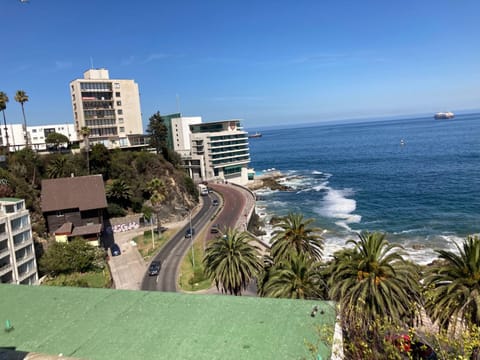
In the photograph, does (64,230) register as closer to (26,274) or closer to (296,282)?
(26,274)

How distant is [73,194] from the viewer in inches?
2832

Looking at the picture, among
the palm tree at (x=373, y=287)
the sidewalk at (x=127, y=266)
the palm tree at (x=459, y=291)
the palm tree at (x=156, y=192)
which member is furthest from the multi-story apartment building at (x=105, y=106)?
the palm tree at (x=459, y=291)

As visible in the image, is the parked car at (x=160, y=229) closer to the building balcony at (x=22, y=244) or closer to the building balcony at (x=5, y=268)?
the building balcony at (x=22, y=244)

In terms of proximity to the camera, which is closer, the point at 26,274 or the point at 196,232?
the point at 26,274

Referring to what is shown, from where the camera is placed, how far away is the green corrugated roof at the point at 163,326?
1995cm

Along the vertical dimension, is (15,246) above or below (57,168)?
below

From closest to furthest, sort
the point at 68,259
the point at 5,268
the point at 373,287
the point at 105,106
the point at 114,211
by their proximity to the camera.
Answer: the point at 373,287, the point at 5,268, the point at 68,259, the point at 114,211, the point at 105,106

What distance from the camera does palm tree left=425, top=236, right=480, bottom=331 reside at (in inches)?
896

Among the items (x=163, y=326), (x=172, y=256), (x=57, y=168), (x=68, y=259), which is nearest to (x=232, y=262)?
(x=163, y=326)

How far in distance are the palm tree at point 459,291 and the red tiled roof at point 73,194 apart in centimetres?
6137

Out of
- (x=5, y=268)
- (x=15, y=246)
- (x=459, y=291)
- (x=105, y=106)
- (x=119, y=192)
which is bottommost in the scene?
(x=5, y=268)

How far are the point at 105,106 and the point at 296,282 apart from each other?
10898cm

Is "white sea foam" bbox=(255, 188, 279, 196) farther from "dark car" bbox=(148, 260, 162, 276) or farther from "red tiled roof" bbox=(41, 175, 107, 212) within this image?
"dark car" bbox=(148, 260, 162, 276)

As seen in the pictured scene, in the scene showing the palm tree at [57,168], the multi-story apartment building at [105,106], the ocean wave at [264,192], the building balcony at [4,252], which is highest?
the multi-story apartment building at [105,106]
